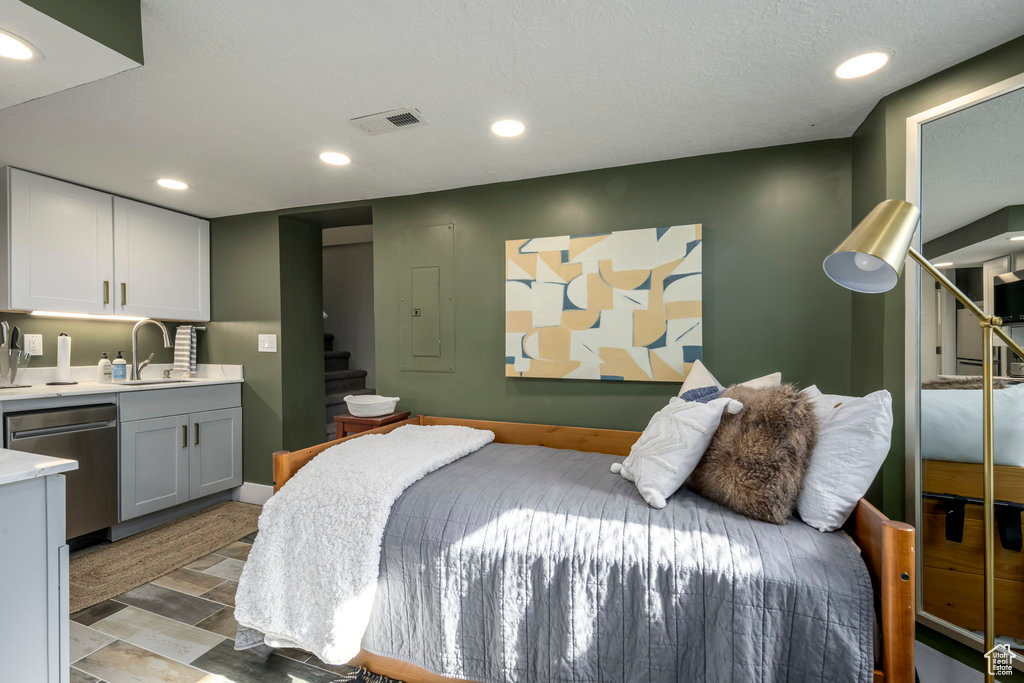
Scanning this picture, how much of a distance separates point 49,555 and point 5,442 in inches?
70.8

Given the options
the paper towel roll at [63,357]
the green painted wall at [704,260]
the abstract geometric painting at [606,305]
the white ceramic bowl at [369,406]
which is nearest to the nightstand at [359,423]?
the white ceramic bowl at [369,406]

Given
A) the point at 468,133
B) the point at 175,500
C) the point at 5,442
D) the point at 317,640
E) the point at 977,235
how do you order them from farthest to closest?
the point at 175,500 < the point at 5,442 < the point at 468,133 < the point at 317,640 < the point at 977,235

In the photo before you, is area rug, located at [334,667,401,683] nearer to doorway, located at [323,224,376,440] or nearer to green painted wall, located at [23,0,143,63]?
green painted wall, located at [23,0,143,63]

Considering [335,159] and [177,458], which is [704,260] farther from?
[177,458]

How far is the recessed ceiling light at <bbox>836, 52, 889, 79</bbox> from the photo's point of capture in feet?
5.35

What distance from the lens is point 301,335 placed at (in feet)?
12.4

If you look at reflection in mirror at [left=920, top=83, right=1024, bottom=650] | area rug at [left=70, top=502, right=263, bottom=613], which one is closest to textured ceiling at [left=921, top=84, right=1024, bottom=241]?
reflection in mirror at [left=920, top=83, right=1024, bottom=650]

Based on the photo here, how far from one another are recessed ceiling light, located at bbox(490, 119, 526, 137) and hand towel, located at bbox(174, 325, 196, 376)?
3021 mm

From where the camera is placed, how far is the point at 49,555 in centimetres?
124

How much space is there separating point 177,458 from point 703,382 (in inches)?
135

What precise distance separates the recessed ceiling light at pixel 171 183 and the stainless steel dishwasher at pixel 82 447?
1.40 m

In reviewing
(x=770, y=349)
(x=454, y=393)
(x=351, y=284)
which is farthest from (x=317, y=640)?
(x=351, y=284)

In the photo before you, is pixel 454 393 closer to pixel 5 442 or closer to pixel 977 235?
pixel 5 442

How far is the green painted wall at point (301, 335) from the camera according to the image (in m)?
3.62
